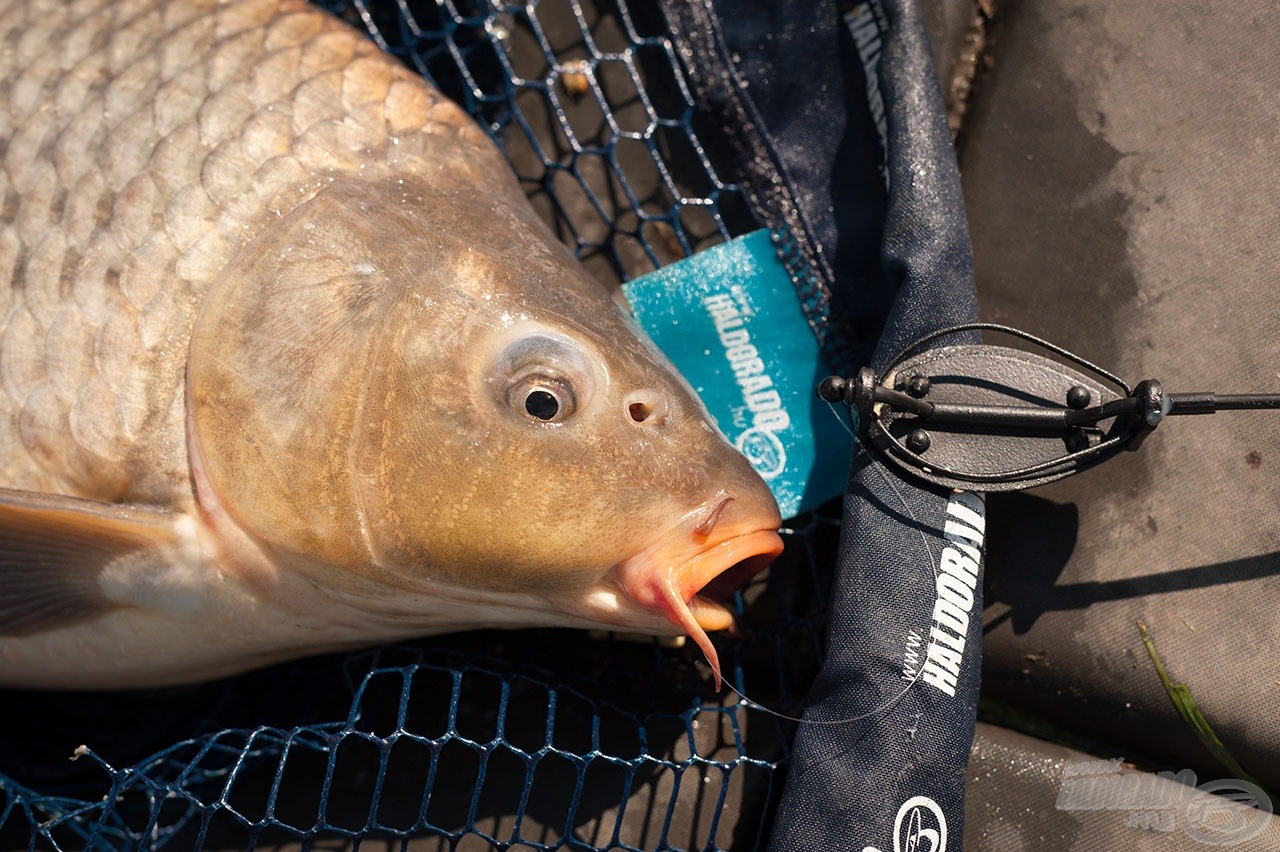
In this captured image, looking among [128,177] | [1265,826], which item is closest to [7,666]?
[128,177]

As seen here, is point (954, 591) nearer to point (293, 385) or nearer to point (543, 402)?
point (543, 402)

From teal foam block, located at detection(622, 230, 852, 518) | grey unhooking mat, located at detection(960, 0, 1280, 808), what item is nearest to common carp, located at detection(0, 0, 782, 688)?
teal foam block, located at detection(622, 230, 852, 518)

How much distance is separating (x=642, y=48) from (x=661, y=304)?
0.66m

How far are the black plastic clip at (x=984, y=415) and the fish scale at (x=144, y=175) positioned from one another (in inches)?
34.1

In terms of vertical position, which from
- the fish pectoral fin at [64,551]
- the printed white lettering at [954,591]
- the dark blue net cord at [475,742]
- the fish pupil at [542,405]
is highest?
the fish pupil at [542,405]

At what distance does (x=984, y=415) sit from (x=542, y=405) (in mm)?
730

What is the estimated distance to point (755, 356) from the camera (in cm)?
→ 204

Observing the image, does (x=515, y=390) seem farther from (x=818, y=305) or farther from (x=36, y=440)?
(x=36, y=440)

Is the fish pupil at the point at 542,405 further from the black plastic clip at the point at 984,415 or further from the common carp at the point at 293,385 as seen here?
the black plastic clip at the point at 984,415

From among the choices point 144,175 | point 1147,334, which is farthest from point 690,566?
point 144,175

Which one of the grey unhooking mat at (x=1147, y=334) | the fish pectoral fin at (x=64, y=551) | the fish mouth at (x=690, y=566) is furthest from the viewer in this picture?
the grey unhooking mat at (x=1147, y=334)

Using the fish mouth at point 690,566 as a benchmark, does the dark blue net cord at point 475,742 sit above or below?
below

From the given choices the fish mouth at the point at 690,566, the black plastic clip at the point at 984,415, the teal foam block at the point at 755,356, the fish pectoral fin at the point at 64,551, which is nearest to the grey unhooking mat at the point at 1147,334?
the black plastic clip at the point at 984,415

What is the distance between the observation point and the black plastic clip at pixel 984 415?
5.51 ft
